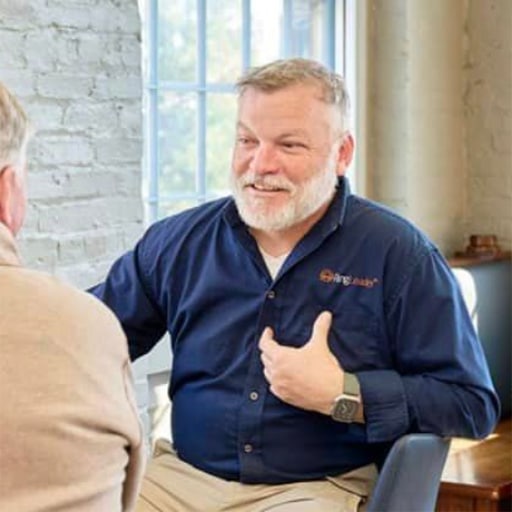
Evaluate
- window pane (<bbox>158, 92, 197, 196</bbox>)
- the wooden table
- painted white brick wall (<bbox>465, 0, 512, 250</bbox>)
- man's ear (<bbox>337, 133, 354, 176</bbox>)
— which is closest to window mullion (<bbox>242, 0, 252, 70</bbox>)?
window pane (<bbox>158, 92, 197, 196</bbox>)

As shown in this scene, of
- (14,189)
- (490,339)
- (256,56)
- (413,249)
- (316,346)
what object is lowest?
(490,339)

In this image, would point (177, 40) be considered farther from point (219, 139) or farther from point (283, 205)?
point (283, 205)

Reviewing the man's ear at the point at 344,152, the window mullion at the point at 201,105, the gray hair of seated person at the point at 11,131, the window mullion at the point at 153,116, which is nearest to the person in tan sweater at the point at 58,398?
the gray hair of seated person at the point at 11,131

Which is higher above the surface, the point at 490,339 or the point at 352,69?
the point at 352,69

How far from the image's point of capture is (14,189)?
148 centimetres

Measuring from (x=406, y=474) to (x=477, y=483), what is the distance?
1.04 metres

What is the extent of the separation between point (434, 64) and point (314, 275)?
6.07 feet

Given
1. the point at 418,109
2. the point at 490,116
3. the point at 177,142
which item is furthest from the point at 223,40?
the point at 490,116

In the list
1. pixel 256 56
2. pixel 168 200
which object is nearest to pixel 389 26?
pixel 256 56

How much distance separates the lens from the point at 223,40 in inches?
134

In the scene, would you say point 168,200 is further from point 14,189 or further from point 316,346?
point 14,189

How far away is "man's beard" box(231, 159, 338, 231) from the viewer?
2.25 m

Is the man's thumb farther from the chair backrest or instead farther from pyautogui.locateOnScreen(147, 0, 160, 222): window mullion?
pyautogui.locateOnScreen(147, 0, 160, 222): window mullion

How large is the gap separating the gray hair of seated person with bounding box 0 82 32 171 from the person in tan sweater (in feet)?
0.33
